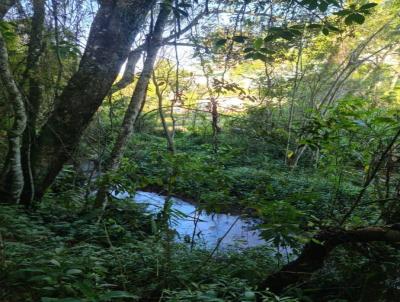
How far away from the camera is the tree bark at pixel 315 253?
2613 millimetres

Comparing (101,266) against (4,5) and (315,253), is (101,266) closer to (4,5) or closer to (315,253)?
(315,253)

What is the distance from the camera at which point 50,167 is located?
13.8 feet

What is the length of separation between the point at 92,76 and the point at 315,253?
2.86 m

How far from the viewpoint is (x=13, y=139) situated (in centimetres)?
383

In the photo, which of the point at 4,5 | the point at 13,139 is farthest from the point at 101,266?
the point at 4,5

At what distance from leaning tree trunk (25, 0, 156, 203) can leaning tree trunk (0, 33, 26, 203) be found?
236 mm

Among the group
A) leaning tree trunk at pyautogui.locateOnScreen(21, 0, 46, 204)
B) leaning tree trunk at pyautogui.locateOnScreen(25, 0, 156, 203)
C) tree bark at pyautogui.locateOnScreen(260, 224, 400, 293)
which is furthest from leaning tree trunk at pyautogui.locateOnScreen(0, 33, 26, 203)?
tree bark at pyautogui.locateOnScreen(260, 224, 400, 293)

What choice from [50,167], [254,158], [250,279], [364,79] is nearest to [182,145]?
[254,158]

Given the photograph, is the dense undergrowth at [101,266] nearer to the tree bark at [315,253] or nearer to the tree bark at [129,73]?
the tree bark at [315,253]

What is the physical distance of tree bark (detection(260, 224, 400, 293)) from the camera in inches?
103

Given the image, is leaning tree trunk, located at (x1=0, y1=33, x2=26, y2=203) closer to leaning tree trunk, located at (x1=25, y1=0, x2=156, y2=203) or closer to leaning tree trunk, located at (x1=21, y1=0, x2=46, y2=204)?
leaning tree trunk, located at (x1=21, y1=0, x2=46, y2=204)

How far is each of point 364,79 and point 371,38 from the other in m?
4.12

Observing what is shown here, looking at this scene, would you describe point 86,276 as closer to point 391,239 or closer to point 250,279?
point 250,279

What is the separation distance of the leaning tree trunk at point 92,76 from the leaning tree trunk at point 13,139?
0.24 metres
